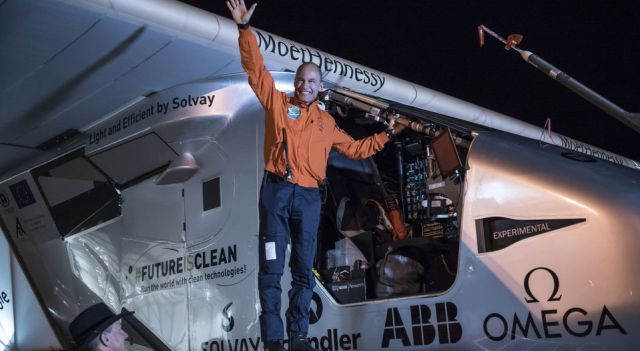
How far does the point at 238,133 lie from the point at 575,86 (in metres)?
2.35

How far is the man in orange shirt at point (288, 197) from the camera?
143 inches

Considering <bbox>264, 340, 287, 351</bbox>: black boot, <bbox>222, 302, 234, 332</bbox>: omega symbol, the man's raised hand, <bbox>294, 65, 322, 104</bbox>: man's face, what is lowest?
<bbox>264, 340, 287, 351</bbox>: black boot

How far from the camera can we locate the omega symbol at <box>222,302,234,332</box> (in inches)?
180

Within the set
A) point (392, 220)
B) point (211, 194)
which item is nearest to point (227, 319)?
point (211, 194)

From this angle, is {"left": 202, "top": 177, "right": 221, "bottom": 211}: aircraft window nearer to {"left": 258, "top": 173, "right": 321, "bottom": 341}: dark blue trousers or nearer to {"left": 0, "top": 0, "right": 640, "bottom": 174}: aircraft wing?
{"left": 0, "top": 0, "right": 640, "bottom": 174}: aircraft wing

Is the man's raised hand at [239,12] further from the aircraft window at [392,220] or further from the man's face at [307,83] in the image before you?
the aircraft window at [392,220]

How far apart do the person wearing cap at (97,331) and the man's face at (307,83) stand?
5.58 ft

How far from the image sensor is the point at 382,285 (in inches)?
158

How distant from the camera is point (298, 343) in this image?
358cm

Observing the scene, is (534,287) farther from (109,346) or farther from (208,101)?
(208,101)

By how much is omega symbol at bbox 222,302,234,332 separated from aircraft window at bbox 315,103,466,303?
2.26 feet

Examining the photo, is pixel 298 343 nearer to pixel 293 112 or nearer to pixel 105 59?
pixel 293 112

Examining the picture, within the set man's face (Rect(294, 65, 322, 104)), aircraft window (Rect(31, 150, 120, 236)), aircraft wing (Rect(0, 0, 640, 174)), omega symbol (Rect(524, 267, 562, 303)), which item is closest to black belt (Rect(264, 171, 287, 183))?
man's face (Rect(294, 65, 322, 104))

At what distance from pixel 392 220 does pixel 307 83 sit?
126 centimetres
